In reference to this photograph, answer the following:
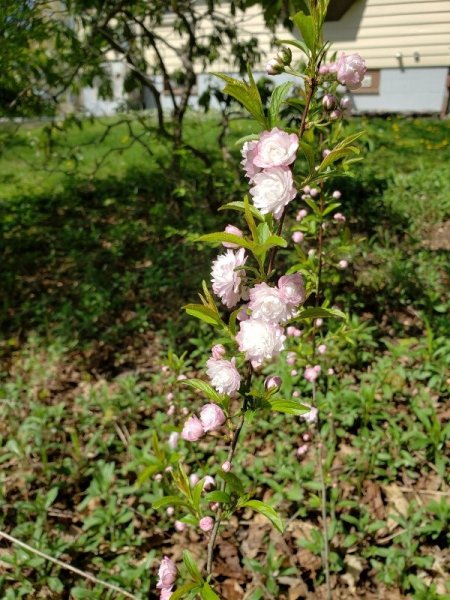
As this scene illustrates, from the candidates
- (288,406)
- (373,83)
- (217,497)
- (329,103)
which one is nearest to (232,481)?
(217,497)

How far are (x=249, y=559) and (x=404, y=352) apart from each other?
1472 millimetres

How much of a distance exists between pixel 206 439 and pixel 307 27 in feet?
7.02

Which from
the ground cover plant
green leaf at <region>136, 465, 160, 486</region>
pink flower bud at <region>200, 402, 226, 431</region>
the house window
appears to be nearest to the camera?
pink flower bud at <region>200, 402, 226, 431</region>

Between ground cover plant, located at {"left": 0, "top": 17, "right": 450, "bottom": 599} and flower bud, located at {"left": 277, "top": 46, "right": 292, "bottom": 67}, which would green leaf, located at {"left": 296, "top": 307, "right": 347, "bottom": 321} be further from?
ground cover plant, located at {"left": 0, "top": 17, "right": 450, "bottom": 599}

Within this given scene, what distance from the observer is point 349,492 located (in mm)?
2219

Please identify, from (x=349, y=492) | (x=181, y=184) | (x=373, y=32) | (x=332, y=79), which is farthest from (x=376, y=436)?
(x=373, y=32)

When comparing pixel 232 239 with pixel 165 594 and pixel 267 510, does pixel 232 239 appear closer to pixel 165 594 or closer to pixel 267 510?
pixel 267 510

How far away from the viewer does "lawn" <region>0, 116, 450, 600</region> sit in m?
1.94

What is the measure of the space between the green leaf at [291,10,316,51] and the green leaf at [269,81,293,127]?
82mm

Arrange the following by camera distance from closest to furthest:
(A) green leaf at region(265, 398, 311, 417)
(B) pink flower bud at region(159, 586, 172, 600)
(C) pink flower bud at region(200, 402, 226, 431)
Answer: (A) green leaf at region(265, 398, 311, 417) < (C) pink flower bud at region(200, 402, 226, 431) < (B) pink flower bud at region(159, 586, 172, 600)

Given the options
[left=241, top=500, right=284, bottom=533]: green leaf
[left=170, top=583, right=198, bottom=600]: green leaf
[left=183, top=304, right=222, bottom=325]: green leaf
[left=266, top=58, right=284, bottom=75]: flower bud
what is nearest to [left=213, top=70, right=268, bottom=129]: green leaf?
[left=266, top=58, right=284, bottom=75]: flower bud

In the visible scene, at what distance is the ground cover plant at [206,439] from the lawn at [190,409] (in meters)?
0.01

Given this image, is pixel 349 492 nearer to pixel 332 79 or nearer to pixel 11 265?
pixel 332 79

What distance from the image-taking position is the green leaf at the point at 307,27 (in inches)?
35.5
